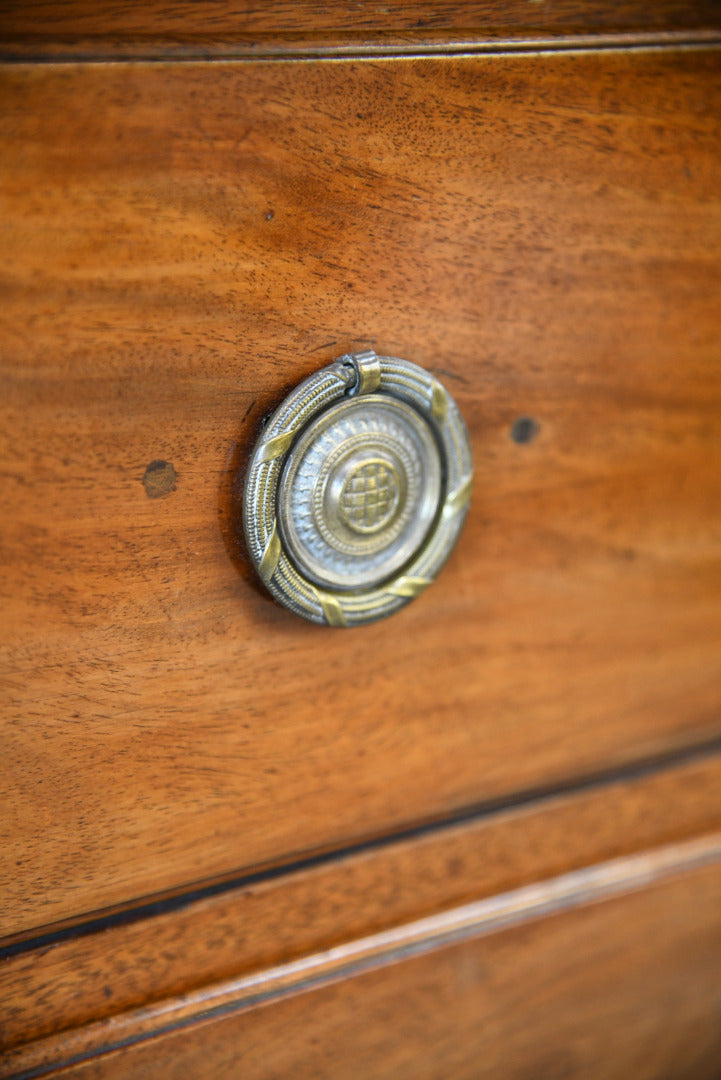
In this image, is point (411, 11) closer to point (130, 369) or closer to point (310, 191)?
point (310, 191)

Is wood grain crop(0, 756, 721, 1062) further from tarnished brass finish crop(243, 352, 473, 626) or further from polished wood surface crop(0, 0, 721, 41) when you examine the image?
polished wood surface crop(0, 0, 721, 41)

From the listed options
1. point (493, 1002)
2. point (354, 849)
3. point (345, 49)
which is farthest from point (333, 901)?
point (345, 49)

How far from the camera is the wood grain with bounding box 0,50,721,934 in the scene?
0.37m

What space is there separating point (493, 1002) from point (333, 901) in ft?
0.59

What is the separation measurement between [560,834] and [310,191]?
47cm

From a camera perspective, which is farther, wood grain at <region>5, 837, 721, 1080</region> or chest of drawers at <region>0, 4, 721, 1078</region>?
wood grain at <region>5, 837, 721, 1080</region>

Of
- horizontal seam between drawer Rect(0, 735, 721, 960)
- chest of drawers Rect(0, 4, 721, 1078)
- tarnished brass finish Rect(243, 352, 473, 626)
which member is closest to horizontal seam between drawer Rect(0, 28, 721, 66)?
chest of drawers Rect(0, 4, 721, 1078)

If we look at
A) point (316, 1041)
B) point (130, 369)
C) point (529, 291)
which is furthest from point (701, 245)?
point (316, 1041)

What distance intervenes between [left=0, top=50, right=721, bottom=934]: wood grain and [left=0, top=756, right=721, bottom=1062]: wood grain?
0.9 inches

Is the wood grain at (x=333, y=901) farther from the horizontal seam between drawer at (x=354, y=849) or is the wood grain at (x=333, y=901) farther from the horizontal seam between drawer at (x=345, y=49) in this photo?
the horizontal seam between drawer at (x=345, y=49)

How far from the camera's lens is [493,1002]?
613 mm

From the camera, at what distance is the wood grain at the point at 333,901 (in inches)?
18.1

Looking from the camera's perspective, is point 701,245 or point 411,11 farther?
point 701,245

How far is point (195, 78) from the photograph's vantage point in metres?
0.37
